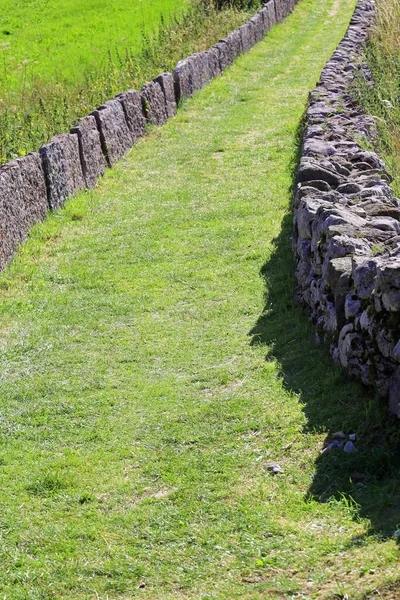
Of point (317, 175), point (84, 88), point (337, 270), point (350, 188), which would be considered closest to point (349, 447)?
point (337, 270)

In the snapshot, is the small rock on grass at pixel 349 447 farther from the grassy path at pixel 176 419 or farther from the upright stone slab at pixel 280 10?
the upright stone slab at pixel 280 10

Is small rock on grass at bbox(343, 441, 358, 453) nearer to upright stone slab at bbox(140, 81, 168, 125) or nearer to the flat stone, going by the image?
the flat stone

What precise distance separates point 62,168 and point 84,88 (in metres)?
4.80

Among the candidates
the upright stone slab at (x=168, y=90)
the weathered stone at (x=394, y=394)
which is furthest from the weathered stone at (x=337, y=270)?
the upright stone slab at (x=168, y=90)

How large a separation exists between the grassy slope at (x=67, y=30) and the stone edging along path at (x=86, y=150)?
10.6ft

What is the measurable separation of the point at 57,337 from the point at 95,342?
0.36 metres

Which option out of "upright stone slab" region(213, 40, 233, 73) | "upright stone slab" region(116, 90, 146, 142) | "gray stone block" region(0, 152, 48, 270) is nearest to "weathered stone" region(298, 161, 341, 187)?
"gray stone block" region(0, 152, 48, 270)

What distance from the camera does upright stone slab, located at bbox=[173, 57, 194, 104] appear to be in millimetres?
15750

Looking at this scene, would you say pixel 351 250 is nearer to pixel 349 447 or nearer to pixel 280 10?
pixel 349 447

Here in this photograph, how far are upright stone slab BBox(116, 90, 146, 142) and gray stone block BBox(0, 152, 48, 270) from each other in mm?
3420

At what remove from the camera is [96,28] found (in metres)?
27.1

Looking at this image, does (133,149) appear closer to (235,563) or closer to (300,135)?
(300,135)

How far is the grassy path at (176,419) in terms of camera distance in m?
4.39

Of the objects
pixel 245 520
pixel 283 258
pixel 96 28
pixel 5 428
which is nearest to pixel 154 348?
pixel 5 428
